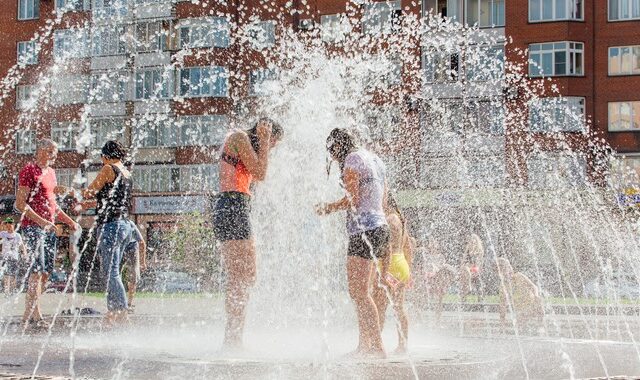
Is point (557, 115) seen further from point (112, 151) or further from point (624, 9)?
point (112, 151)

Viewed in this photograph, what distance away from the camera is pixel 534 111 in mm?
45438

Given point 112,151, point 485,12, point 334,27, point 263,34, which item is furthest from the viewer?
point 263,34

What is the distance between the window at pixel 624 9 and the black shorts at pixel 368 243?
1674 inches

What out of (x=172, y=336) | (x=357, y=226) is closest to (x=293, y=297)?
(x=172, y=336)

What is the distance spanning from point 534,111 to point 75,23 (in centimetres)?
2840

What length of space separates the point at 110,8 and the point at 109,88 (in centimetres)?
551

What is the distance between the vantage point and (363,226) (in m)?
6.82

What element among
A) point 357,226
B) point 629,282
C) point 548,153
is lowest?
point 629,282

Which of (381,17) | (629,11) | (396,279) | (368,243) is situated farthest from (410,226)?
(368,243)

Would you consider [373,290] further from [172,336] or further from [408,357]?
[172,336]

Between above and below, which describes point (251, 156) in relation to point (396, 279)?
above

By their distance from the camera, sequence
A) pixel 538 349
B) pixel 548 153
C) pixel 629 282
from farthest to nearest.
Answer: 1. pixel 548 153
2. pixel 629 282
3. pixel 538 349

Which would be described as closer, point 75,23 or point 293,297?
point 293,297

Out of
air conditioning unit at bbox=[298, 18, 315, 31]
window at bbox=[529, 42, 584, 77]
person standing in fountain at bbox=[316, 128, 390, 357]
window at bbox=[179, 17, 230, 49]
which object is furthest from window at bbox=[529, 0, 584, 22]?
person standing in fountain at bbox=[316, 128, 390, 357]
